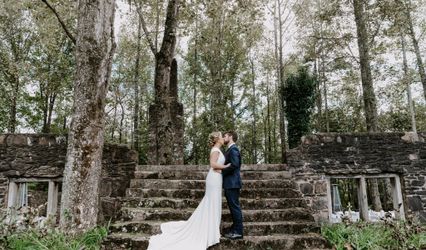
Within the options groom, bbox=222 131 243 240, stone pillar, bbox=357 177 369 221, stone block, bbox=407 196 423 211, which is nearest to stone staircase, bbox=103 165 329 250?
groom, bbox=222 131 243 240

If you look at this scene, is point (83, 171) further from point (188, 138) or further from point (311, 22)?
point (311, 22)

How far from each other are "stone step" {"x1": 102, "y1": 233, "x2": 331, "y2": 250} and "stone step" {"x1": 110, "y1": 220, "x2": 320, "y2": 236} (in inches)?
8.8

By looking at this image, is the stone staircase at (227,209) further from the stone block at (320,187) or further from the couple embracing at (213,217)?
the stone block at (320,187)

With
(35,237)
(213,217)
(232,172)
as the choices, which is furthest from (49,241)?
(232,172)

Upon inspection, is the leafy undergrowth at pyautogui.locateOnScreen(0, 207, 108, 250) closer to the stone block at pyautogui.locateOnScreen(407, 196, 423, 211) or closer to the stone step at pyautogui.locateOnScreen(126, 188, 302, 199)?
the stone step at pyautogui.locateOnScreen(126, 188, 302, 199)

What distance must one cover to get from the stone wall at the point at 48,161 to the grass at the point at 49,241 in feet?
7.10

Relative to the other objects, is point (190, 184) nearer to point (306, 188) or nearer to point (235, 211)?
point (235, 211)

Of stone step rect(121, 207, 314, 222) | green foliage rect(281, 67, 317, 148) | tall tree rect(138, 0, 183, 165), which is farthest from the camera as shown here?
green foliage rect(281, 67, 317, 148)

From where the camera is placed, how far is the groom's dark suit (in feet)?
17.0

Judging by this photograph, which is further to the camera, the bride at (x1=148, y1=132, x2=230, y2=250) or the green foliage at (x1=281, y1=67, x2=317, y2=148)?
the green foliage at (x1=281, y1=67, x2=317, y2=148)

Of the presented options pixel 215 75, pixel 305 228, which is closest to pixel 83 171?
pixel 305 228

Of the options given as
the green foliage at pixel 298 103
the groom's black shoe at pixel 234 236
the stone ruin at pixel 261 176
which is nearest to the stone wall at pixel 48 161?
the stone ruin at pixel 261 176

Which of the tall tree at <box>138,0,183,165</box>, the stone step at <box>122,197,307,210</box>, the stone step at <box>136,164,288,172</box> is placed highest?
the tall tree at <box>138,0,183,165</box>

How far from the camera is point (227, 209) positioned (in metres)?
6.26
